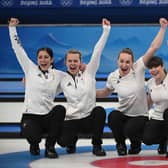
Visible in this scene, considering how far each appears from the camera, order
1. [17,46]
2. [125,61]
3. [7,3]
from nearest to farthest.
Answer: [125,61] < [17,46] < [7,3]

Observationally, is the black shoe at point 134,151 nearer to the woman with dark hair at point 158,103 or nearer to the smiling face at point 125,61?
the woman with dark hair at point 158,103

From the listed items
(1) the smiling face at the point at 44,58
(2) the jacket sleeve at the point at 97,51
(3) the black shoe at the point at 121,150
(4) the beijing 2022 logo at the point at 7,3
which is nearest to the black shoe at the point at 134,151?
(3) the black shoe at the point at 121,150

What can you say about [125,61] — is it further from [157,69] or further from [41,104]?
[41,104]

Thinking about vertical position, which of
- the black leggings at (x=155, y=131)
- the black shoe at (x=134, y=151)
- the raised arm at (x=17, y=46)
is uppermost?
the raised arm at (x=17, y=46)

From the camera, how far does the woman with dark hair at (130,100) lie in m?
4.00

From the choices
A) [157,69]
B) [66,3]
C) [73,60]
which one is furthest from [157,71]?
[66,3]

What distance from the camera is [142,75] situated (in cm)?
410

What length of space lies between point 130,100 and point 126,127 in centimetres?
24

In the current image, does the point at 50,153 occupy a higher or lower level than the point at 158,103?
lower

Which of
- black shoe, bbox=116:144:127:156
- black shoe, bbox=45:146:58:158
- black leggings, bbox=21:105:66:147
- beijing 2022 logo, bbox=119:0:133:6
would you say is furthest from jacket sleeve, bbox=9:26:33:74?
beijing 2022 logo, bbox=119:0:133:6

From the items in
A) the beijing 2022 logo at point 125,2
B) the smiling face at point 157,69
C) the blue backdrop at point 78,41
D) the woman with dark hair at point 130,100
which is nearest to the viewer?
Result: the smiling face at point 157,69

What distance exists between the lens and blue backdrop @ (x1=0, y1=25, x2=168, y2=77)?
21.3 feet

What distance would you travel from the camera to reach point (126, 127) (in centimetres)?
396

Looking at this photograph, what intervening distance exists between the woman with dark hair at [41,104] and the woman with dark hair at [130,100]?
48 centimetres
